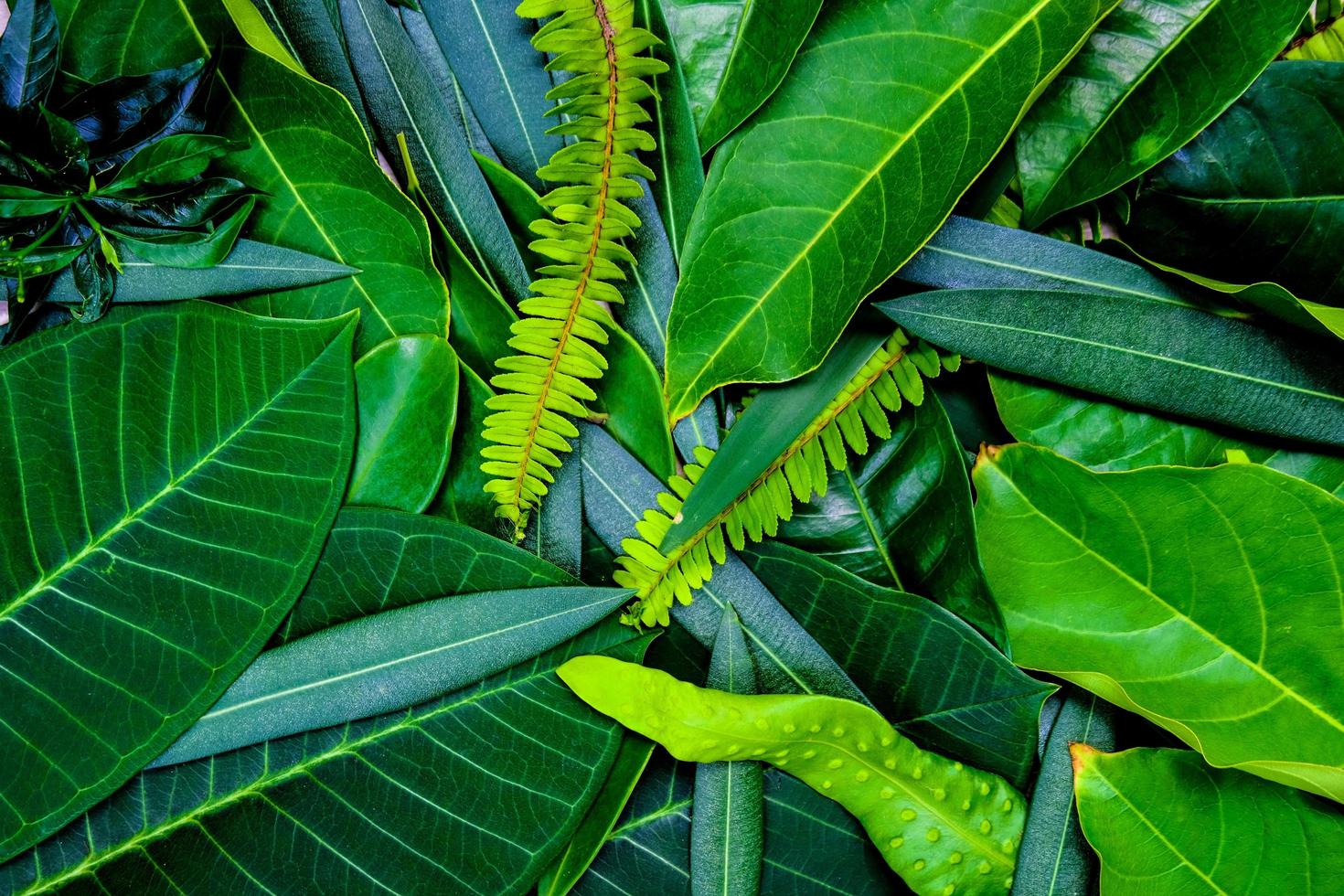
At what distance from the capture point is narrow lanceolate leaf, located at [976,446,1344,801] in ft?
2.31

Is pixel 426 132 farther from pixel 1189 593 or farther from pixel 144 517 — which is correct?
pixel 1189 593

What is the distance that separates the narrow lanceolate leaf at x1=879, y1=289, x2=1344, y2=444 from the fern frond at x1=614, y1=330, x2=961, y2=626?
5 cm

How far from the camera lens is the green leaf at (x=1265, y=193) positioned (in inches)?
29.9

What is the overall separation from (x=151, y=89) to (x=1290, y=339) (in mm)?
1001

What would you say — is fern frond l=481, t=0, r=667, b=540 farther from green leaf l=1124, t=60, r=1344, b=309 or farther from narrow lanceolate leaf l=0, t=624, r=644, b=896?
green leaf l=1124, t=60, r=1344, b=309

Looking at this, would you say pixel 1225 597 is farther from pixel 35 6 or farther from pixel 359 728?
pixel 35 6

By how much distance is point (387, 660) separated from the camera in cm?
73

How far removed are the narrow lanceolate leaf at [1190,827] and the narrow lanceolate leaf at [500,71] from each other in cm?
75

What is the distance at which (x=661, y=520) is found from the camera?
756mm

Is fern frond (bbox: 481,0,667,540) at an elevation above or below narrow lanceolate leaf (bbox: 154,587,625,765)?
above

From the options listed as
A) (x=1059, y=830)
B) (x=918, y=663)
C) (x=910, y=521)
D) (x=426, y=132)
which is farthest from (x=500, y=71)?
(x=1059, y=830)

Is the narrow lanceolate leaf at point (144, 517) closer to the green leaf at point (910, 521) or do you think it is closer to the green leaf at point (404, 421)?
the green leaf at point (404, 421)

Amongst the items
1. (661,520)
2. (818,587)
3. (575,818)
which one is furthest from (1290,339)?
(575,818)

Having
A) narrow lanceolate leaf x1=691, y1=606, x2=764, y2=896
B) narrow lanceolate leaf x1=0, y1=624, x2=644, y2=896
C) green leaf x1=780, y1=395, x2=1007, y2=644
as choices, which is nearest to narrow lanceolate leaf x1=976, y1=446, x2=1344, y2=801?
green leaf x1=780, y1=395, x2=1007, y2=644
